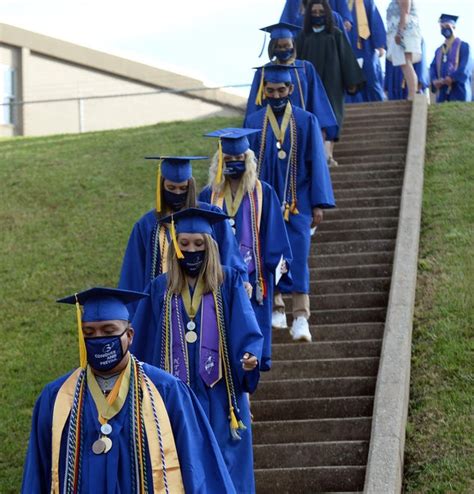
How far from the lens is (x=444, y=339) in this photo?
1341 cm

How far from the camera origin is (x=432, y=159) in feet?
62.9

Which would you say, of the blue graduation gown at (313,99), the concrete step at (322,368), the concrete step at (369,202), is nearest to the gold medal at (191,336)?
the concrete step at (322,368)

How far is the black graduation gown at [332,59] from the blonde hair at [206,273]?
792 cm

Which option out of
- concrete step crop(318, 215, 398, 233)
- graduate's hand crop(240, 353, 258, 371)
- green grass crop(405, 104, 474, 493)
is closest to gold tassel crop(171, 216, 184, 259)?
graduate's hand crop(240, 353, 258, 371)

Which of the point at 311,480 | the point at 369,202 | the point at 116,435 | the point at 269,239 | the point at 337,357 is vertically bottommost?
the point at 311,480

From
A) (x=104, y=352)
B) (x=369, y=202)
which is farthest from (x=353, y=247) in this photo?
(x=104, y=352)

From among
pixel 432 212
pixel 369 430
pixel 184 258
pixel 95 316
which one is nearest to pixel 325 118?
pixel 432 212

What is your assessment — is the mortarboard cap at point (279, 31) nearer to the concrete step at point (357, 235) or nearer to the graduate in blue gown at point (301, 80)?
the graduate in blue gown at point (301, 80)

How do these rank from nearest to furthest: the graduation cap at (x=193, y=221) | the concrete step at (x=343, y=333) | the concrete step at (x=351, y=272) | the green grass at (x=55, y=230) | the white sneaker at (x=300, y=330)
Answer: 1. the graduation cap at (x=193, y=221)
2. the white sneaker at (x=300, y=330)
3. the concrete step at (x=343, y=333)
4. the green grass at (x=55, y=230)
5. the concrete step at (x=351, y=272)

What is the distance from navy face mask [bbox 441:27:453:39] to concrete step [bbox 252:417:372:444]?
12642 mm

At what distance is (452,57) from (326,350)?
11.5 meters

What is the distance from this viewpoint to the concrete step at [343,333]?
13.9m

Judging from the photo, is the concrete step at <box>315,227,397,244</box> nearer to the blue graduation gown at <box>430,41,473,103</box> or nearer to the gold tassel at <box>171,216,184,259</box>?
the gold tassel at <box>171,216,184,259</box>

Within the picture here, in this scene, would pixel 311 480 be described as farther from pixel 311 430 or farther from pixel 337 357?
pixel 337 357
